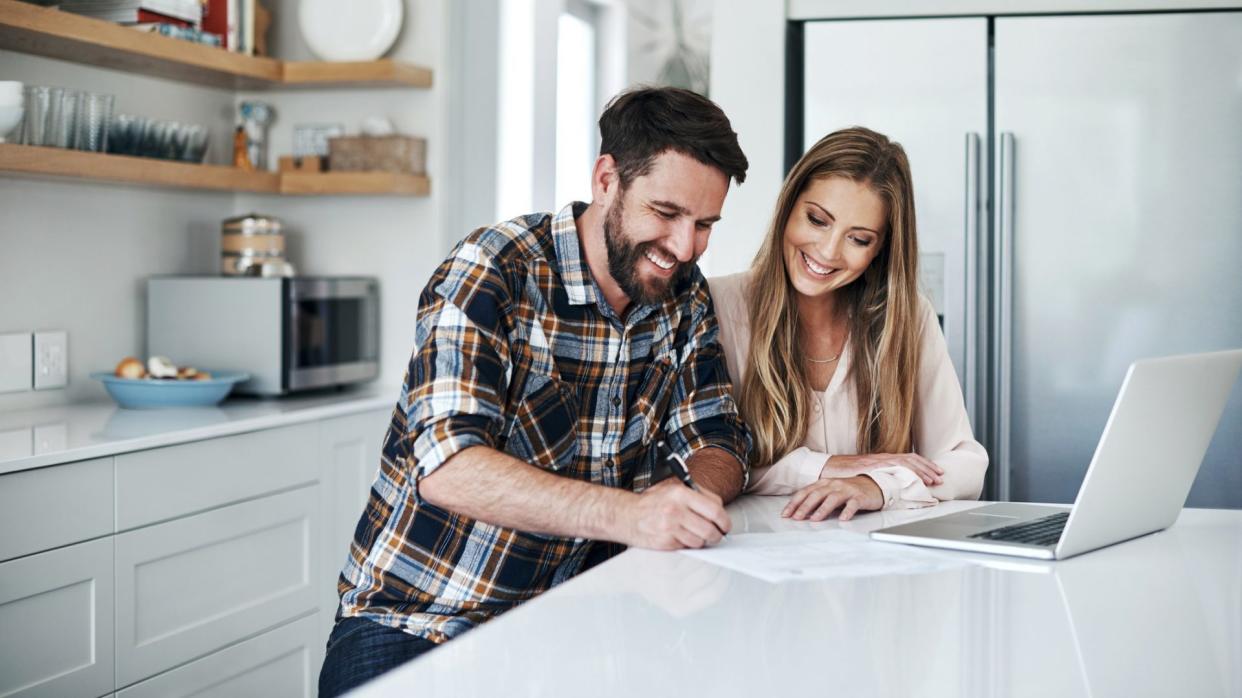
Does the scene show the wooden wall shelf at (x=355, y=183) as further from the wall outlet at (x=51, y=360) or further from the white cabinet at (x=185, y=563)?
the wall outlet at (x=51, y=360)

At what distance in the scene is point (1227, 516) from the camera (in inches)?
67.5

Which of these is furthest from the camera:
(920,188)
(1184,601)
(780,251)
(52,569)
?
(920,188)

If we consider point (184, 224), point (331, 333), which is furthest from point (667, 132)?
point (184, 224)

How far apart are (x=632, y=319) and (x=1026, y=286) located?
1337 millimetres

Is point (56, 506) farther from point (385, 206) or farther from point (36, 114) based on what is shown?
point (385, 206)

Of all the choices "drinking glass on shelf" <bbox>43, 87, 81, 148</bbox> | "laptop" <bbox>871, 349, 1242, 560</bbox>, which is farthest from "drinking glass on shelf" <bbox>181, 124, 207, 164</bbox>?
"laptop" <bbox>871, 349, 1242, 560</bbox>

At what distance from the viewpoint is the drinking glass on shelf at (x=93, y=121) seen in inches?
110

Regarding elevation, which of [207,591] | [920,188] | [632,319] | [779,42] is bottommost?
[207,591]

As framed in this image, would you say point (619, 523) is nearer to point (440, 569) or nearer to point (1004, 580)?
point (440, 569)

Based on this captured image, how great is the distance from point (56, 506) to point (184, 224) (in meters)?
1.39

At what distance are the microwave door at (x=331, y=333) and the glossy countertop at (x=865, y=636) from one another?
193cm

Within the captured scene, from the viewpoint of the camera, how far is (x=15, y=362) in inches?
112

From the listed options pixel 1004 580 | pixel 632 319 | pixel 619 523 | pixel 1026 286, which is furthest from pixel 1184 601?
pixel 1026 286

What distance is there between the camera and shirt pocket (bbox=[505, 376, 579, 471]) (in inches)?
65.7
